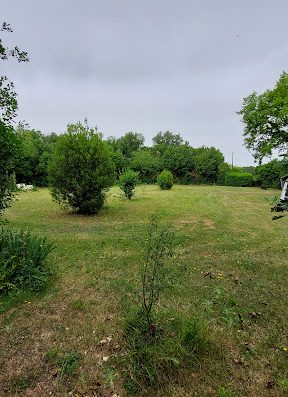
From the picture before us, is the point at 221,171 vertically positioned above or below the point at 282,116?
below

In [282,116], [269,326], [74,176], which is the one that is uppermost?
[282,116]

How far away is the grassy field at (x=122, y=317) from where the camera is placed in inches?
92.4

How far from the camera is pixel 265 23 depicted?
8297 millimetres

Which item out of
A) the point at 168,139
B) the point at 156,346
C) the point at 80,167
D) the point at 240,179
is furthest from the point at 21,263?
the point at 168,139

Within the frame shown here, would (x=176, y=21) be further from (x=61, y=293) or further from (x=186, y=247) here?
(x=61, y=293)

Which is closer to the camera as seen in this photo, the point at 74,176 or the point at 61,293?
the point at 61,293

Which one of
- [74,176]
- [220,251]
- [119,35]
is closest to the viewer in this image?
[220,251]

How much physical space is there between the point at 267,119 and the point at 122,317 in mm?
22336

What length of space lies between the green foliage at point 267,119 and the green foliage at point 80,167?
52.1ft

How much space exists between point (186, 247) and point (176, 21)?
718cm

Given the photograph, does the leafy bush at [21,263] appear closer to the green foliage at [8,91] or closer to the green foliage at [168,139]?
the green foliage at [8,91]

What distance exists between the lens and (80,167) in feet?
33.8

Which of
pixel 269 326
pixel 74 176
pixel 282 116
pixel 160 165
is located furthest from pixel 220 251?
pixel 160 165

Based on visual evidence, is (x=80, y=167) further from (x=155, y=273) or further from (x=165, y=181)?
(x=165, y=181)
